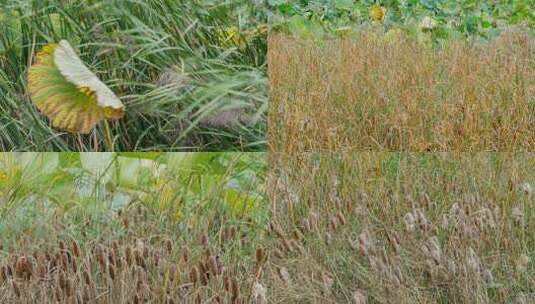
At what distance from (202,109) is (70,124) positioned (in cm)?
51

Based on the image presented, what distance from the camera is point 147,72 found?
3.88 m

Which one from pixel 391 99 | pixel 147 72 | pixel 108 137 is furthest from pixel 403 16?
pixel 108 137

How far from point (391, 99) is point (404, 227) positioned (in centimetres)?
53

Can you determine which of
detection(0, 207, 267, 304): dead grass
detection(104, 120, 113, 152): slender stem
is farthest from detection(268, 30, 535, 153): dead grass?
detection(104, 120, 113, 152): slender stem

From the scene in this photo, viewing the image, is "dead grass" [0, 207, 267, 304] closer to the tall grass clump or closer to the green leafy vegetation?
the tall grass clump

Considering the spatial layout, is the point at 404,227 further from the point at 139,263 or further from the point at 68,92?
the point at 68,92

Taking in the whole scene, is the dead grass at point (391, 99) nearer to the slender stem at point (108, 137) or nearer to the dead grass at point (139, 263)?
the dead grass at point (139, 263)

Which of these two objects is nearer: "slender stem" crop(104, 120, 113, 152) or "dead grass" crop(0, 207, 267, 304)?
"dead grass" crop(0, 207, 267, 304)

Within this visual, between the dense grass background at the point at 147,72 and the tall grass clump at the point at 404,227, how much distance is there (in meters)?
0.28

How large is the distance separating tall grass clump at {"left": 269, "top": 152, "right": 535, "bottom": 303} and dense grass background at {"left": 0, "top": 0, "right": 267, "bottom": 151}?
11.2 inches

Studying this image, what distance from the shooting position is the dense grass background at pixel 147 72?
3.84 m

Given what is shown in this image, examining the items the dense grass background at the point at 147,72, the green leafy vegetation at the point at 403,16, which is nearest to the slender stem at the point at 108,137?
the dense grass background at the point at 147,72

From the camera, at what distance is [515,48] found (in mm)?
4238

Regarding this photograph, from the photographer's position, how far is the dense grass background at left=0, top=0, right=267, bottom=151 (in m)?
3.84
